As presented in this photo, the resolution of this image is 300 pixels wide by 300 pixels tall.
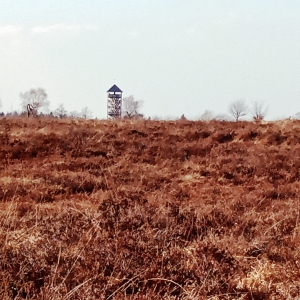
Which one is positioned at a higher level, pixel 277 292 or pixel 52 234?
pixel 52 234

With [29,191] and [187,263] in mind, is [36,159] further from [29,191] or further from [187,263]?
[187,263]

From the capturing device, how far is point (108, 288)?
115 inches

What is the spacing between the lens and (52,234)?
397 cm

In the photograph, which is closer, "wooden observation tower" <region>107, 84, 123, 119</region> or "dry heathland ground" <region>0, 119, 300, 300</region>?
"dry heathland ground" <region>0, 119, 300, 300</region>

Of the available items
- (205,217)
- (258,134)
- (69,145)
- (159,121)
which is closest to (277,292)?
(205,217)

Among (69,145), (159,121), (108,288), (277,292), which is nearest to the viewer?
(108,288)

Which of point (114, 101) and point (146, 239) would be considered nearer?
point (146, 239)

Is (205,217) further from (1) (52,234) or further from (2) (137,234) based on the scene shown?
(1) (52,234)

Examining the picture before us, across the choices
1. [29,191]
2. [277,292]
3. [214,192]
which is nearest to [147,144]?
[214,192]

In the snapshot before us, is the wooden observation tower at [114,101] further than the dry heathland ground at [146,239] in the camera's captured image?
Yes

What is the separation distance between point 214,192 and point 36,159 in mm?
6628

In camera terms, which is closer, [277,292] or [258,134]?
[277,292]

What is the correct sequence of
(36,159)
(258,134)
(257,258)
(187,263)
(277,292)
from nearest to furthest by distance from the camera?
1. (277,292)
2. (187,263)
3. (257,258)
4. (36,159)
5. (258,134)

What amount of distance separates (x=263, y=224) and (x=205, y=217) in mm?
818
